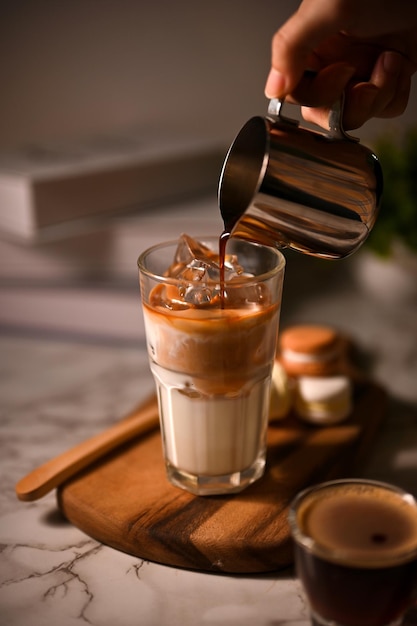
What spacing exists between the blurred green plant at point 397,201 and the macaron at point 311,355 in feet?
1.23

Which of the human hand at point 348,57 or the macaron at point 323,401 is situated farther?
the macaron at point 323,401

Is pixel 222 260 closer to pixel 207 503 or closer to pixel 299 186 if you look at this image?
pixel 299 186

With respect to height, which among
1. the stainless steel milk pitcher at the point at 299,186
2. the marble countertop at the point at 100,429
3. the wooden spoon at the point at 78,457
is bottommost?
the marble countertop at the point at 100,429

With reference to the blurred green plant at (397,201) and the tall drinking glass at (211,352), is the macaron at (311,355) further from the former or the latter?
the blurred green plant at (397,201)

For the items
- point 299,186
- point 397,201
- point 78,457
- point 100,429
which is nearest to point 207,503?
point 78,457

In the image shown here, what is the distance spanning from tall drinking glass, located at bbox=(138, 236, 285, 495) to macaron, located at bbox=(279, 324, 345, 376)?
0.78ft

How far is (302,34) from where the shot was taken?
755mm

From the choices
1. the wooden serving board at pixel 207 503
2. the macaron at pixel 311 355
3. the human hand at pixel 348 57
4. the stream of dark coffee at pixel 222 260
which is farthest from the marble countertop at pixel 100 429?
the human hand at pixel 348 57

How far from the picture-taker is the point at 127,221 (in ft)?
4.85

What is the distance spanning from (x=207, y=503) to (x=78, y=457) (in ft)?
0.61

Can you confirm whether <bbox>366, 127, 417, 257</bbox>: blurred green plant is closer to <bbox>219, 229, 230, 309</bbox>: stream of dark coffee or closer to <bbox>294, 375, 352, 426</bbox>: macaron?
<bbox>294, 375, 352, 426</bbox>: macaron

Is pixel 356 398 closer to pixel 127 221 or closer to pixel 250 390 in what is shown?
pixel 250 390

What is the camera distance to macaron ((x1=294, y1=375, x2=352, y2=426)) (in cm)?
111

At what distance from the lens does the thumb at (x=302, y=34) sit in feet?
2.48
